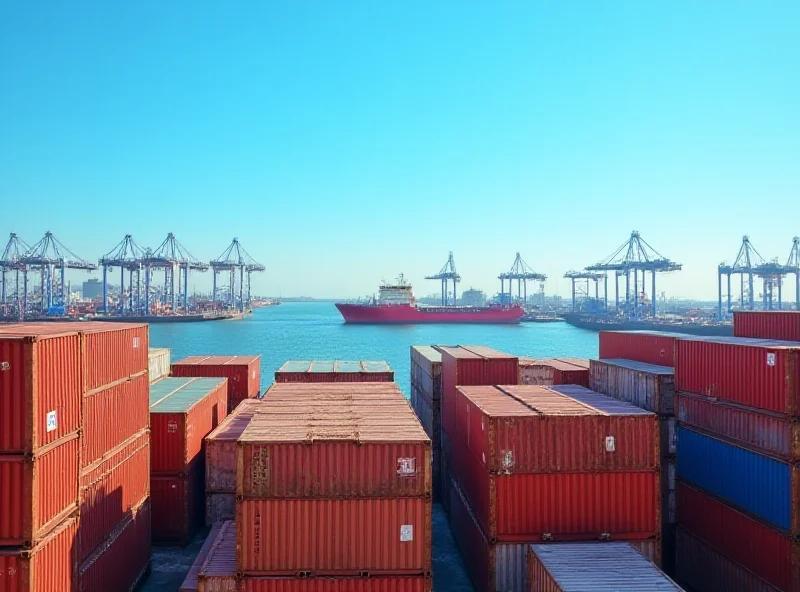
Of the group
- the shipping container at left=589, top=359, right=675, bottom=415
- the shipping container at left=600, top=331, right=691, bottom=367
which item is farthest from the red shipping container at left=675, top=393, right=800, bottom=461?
the shipping container at left=600, top=331, right=691, bottom=367

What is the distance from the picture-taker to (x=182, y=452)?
56.3 feet

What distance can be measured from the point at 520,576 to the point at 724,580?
16.9 ft

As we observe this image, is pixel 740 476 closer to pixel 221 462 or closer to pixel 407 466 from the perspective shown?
pixel 407 466

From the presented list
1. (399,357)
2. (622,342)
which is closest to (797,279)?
(399,357)

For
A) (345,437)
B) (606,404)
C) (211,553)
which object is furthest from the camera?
(606,404)

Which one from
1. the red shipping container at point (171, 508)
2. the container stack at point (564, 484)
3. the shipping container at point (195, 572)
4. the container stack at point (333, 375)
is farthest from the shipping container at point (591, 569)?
the container stack at point (333, 375)

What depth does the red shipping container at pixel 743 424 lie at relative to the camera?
1199 centimetres

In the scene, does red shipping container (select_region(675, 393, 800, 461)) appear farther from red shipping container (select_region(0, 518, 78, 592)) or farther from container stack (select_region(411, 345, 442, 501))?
red shipping container (select_region(0, 518, 78, 592))

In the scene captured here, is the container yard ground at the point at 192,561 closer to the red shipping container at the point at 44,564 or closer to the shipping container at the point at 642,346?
the red shipping container at the point at 44,564

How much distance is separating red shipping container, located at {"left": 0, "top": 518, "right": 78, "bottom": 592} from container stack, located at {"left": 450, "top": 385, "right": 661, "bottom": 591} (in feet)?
28.5

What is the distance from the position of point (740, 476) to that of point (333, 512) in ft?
31.4

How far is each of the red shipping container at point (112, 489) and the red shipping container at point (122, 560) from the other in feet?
0.67

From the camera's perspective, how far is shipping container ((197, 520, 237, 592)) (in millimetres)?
11047

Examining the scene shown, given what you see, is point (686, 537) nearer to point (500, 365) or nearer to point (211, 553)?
point (500, 365)
